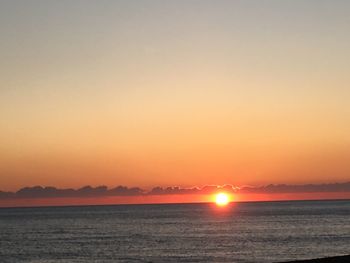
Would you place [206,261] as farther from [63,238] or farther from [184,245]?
[63,238]

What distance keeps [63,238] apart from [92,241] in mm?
8573

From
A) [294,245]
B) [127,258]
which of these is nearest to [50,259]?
[127,258]

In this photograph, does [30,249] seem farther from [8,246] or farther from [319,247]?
[319,247]

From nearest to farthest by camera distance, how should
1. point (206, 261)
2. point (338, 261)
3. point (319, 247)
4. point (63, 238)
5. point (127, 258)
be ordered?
point (338, 261)
point (206, 261)
point (127, 258)
point (319, 247)
point (63, 238)

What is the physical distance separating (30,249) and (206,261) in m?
26.9

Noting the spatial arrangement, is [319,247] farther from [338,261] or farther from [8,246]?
[338,261]

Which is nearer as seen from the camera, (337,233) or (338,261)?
(338,261)

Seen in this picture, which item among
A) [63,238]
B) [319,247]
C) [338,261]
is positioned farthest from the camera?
[63,238]

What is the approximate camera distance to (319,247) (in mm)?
72438

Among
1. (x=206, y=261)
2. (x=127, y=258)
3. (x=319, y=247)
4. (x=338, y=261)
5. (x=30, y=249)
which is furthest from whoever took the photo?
(x=30, y=249)

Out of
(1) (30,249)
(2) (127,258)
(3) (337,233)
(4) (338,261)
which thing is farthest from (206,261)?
(3) (337,233)

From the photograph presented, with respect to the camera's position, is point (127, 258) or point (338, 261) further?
point (127, 258)

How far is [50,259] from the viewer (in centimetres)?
6588

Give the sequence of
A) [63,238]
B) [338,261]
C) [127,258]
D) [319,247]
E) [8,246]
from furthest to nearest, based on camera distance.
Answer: [63,238], [8,246], [319,247], [127,258], [338,261]
